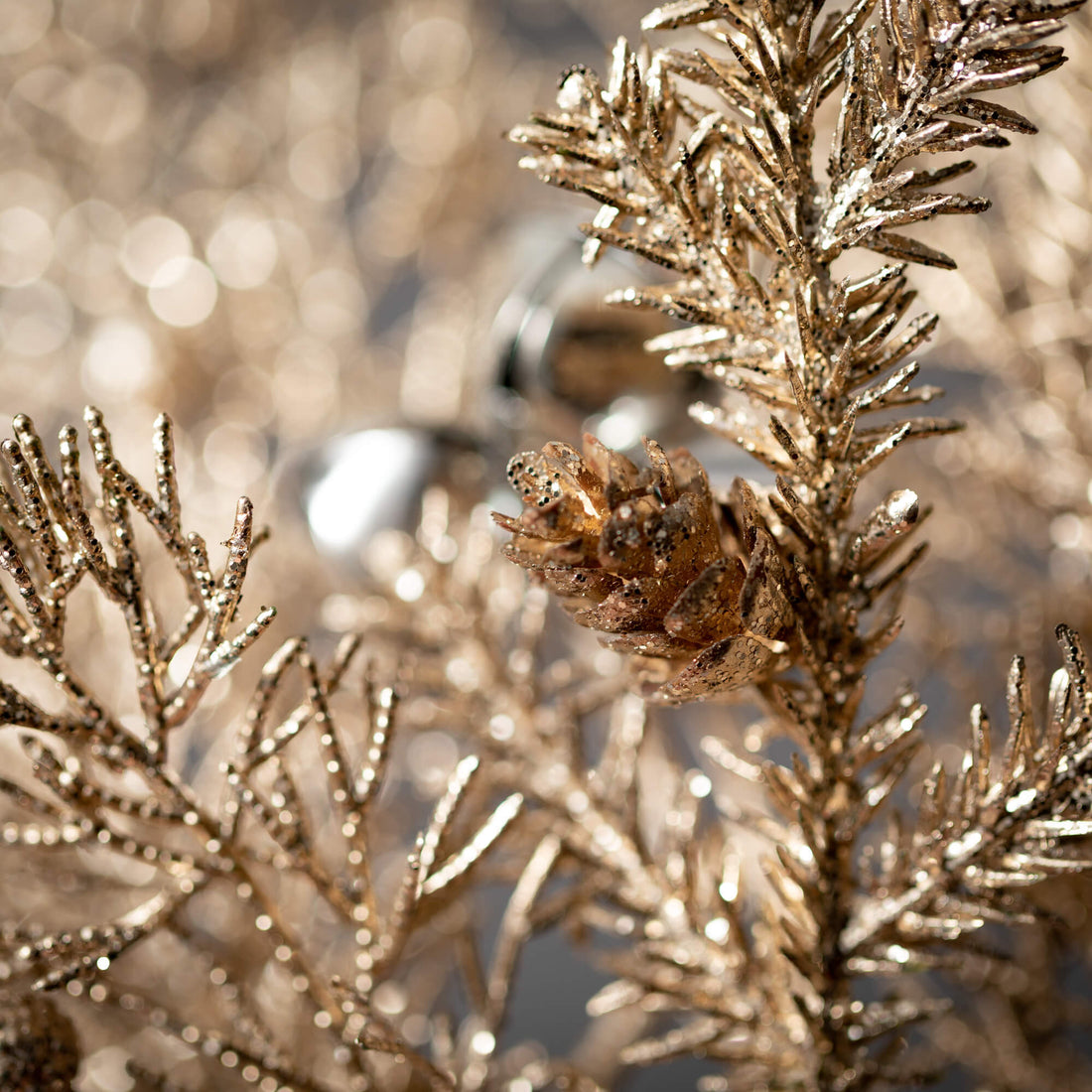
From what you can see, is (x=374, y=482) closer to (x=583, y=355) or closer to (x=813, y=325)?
(x=583, y=355)

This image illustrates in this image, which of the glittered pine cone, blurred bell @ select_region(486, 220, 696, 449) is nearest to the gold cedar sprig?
the glittered pine cone

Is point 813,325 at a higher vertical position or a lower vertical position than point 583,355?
lower

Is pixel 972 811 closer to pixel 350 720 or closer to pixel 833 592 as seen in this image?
pixel 833 592

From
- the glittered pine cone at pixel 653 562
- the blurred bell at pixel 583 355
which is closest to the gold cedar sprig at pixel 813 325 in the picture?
the glittered pine cone at pixel 653 562

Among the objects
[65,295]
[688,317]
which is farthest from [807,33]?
[65,295]

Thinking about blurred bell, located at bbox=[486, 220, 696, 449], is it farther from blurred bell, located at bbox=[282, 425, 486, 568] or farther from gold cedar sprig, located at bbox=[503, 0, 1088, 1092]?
gold cedar sprig, located at bbox=[503, 0, 1088, 1092]

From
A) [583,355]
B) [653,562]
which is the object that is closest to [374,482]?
[583,355]

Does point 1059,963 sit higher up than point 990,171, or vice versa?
point 990,171

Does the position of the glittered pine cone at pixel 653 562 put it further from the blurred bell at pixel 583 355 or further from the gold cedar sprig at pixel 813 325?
the blurred bell at pixel 583 355
